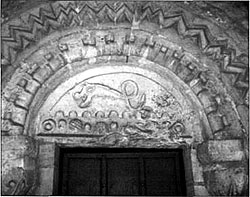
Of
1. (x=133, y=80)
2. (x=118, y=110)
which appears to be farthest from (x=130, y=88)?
(x=118, y=110)

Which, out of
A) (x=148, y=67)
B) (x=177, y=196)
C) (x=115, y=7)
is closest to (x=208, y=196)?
(x=177, y=196)

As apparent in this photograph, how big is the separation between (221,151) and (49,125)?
148cm

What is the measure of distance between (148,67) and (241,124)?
0.98 meters

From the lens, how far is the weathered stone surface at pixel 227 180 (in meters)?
2.34

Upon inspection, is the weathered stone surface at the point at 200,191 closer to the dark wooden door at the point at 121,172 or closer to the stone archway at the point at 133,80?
the stone archway at the point at 133,80

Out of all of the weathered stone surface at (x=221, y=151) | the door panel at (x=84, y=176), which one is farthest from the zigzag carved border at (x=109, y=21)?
the door panel at (x=84, y=176)

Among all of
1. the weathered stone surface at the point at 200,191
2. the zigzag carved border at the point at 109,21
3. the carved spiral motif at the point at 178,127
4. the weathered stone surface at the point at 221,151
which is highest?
the zigzag carved border at the point at 109,21

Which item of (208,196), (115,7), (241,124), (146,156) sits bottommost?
(208,196)

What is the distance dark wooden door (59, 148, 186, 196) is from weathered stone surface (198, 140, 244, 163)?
0.30m

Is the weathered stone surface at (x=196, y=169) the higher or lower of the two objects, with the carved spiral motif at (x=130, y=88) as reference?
lower

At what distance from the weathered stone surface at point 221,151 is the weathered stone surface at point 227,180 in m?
0.06

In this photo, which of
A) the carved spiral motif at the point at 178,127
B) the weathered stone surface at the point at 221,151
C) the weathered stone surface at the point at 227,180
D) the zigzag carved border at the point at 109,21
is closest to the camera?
the weathered stone surface at the point at 227,180

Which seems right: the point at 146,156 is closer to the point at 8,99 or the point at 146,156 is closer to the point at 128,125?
the point at 128,125

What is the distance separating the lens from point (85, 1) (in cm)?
261
